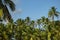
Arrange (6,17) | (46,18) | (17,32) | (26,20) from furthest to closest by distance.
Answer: (26,20), (46,18), (17,32), (6,17)

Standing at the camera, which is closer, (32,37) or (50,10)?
(32,37)

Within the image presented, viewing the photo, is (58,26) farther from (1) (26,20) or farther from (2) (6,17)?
(2) (6,17)

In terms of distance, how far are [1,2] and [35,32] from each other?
3800cm

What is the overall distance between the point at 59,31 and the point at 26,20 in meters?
14.9

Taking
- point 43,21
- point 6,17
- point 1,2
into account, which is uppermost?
point 43,21

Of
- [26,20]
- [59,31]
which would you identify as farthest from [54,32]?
[26,20]

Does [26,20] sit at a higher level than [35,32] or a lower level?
higher

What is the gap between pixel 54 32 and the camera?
55.8m

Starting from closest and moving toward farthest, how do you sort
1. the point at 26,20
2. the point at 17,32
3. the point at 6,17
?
the point at 6,17, the point at 17,32, the point at 26,20

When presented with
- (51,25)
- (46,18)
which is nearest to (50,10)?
(46,18)

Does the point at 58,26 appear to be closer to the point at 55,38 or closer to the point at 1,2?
the point at 55,38

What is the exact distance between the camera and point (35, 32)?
55.2 meters

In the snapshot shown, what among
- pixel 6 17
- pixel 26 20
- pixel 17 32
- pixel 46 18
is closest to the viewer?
pixel 6 17

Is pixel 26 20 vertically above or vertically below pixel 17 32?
above
